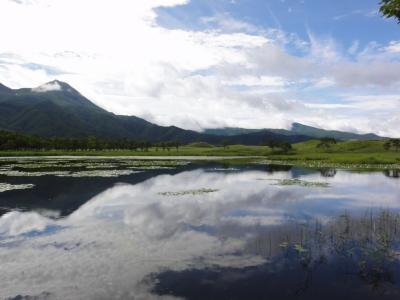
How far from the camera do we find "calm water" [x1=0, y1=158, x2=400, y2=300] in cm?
1955

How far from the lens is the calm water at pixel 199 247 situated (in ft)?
64.1

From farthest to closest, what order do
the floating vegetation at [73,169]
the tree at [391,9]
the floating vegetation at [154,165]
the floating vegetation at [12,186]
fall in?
the floating vegetation at [154,165]
the floating vegetation at [73,169]
the floating vegetation at [12,186]
the tree at [391,9]

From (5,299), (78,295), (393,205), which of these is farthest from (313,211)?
(5,299)

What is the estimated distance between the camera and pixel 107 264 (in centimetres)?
2302

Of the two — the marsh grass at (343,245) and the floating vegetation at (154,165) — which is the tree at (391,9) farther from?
the floating vegetation at (154,165)

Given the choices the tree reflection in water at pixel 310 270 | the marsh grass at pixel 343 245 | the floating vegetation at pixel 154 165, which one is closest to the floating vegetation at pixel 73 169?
the floating vegetation at pixel 154 165

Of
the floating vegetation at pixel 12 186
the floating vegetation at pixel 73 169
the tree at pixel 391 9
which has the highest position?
the tree at pixel 391 9

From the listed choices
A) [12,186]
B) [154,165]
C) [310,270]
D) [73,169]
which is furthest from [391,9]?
[154,165]

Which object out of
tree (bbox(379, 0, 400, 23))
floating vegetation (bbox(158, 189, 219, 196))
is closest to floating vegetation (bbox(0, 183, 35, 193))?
floating vegetation (bbox(158, 189, 219, 196))

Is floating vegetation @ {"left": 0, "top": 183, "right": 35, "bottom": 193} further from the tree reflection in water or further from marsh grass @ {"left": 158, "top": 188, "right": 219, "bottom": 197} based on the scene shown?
the tree reflection in water

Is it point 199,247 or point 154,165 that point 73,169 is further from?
point 199,247

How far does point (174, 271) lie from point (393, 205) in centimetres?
3534

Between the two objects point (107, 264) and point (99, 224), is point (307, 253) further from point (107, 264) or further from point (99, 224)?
point (99, 224)

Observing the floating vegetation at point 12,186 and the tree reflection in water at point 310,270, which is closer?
the tree reflection in water at point 310,270
